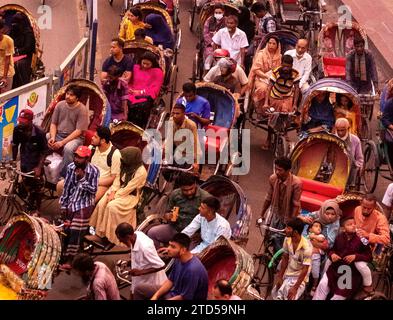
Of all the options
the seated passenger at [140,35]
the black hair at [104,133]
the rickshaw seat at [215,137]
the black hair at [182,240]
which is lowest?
the rickshaw seat at [215,137]

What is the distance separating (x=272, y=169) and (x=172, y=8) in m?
4.55

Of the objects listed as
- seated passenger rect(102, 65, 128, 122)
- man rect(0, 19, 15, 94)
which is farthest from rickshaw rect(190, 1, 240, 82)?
man rect(0, 19, 15, 94)

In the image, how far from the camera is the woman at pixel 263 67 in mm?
19906

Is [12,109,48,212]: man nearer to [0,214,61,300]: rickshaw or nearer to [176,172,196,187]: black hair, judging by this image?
[0,214,61,300]: rickshaw

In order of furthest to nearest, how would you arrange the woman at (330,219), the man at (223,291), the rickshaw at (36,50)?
1. the rickshaw at (36,50)
2. the woman at (330,219)
3. the man at (223,291)

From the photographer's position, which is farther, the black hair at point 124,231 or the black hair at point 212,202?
Result: the black hair at point 212,202

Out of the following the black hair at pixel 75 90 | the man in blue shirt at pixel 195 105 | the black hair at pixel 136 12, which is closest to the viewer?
the black hair at pixel 75 90

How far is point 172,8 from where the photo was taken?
23.2 m

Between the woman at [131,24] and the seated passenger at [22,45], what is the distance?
1.49 metres

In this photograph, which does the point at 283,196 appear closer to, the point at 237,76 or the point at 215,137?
the point at 215,137

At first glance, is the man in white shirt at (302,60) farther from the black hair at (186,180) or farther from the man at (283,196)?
the black hair at (186,180)

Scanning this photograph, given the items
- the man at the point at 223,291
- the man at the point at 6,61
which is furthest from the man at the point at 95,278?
the man at the point at 6,61

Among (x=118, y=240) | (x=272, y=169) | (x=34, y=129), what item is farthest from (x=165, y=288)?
(x=272, y=169)

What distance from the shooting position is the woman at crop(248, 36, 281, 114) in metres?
19.9
